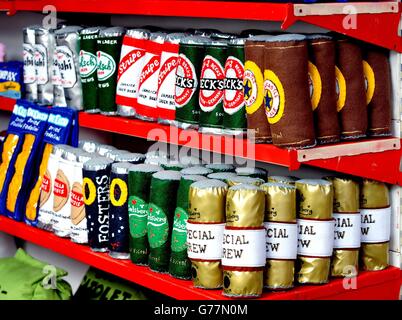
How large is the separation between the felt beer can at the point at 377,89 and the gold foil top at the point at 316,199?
0.89 ft

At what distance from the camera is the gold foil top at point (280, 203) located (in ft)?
9.30

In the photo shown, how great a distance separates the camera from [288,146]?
2770 millimetres

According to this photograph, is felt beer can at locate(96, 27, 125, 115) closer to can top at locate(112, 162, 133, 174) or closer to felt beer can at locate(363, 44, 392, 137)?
can top at locate(112, 162, 133, 174)

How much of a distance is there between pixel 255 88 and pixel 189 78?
0.37 metres

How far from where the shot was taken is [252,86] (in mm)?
2859

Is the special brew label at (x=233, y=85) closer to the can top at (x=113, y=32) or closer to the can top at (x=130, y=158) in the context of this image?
the can top at (x=130, y=158)

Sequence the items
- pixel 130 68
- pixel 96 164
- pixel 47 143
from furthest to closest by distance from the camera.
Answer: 1. pixel 47 143
2. pixel 130 68
3. pixel 96 164

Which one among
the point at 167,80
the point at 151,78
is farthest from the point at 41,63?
the point at 167,80

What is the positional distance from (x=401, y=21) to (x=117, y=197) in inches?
45.4

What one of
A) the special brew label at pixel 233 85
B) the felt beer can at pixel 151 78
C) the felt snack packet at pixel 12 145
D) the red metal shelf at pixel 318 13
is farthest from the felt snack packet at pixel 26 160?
the special brew label at pixel 233 85

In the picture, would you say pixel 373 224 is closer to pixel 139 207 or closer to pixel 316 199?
pixel 316 199

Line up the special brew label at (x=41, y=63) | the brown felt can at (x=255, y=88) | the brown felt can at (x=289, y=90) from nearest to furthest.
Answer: the brown felt can at (x=289, y=90), the brown felt can at (x=255, y=88), the special brew label at (x=41, y=63)

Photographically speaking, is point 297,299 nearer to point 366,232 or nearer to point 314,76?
point 366,232
